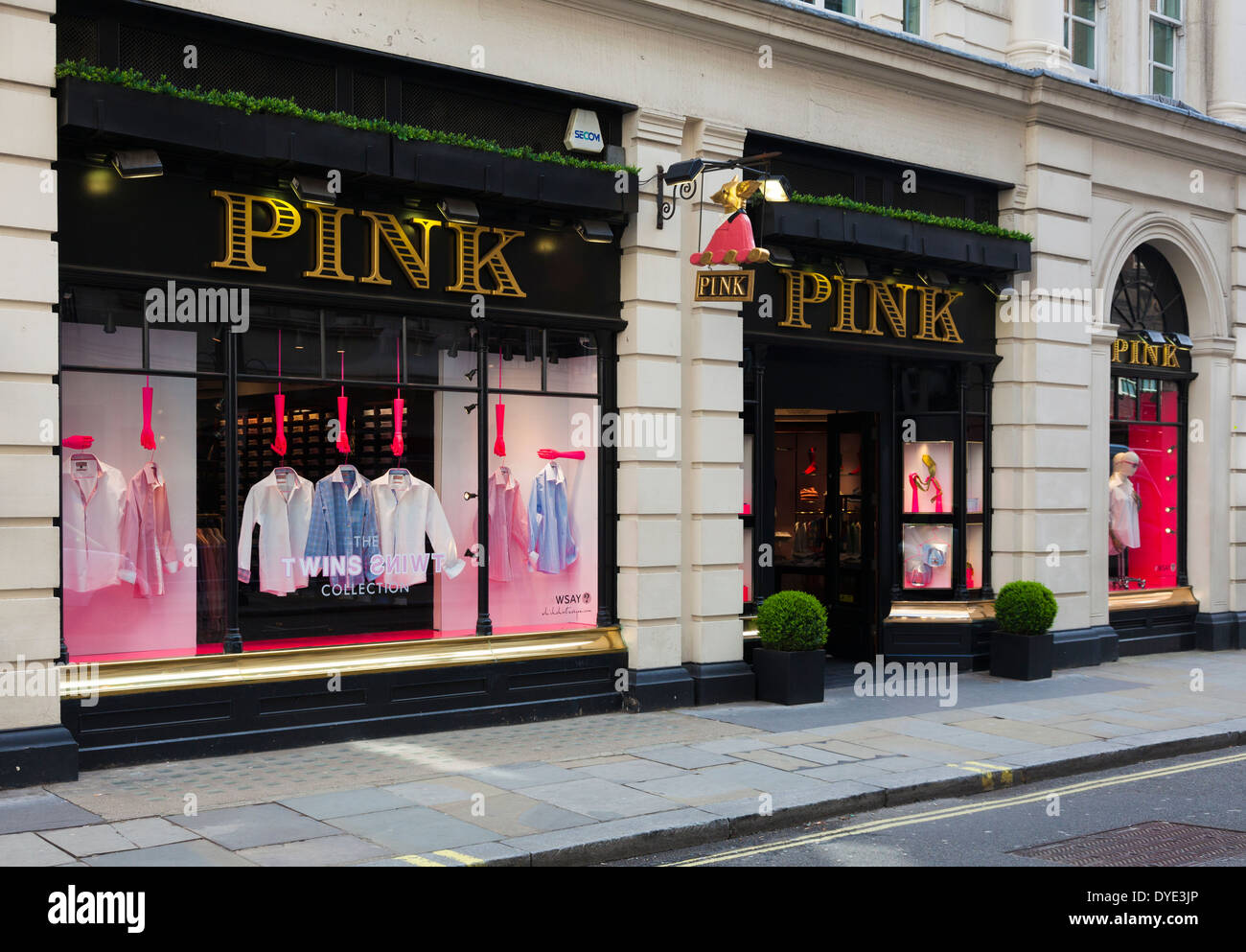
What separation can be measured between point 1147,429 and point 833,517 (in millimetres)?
5274

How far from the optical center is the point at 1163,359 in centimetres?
1839

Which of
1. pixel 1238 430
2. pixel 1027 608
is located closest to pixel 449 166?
pixel 1027 608

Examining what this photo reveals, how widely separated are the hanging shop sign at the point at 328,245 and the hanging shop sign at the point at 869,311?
2.05 metres

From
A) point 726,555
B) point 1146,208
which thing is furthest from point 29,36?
point 1146,208

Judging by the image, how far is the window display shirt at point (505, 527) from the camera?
1245 centimetres

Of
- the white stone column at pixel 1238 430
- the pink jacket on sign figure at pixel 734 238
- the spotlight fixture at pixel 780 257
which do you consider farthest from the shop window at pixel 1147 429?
the pink jacket on sign figure at pixel 734 238

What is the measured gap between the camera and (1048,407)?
646 inches

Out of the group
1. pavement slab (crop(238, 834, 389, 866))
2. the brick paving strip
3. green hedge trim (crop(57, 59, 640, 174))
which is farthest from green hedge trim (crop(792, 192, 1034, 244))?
pavement slab (crop(238, 834, 389, 866))

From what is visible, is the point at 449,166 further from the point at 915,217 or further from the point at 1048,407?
the point at 1048,407

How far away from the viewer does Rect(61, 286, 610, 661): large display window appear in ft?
33.8

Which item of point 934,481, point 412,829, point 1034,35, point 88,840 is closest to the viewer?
point 88,840

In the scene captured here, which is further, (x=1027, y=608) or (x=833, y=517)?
(x=833, y=517)

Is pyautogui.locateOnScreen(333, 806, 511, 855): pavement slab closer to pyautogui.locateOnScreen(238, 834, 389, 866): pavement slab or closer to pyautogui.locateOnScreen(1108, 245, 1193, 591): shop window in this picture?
pyautogui.locateOnScreen(238, 834, 389, 866): pavement slab

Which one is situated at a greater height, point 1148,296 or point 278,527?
point 1148,296
